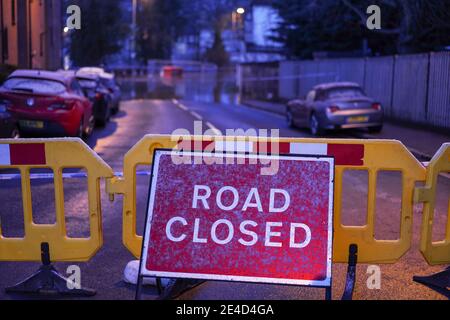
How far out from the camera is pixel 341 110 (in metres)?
18.4

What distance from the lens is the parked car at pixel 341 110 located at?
18.4 m

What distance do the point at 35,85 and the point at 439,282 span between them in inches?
468

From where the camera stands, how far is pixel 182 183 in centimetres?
500

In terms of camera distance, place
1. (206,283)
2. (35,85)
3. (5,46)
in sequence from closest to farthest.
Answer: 1. (206,283)
2. (35,85)
3. (5,46)

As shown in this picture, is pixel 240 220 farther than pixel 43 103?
No

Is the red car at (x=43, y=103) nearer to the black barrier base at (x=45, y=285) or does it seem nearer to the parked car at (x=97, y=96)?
the parked car at (x=97, y=96)

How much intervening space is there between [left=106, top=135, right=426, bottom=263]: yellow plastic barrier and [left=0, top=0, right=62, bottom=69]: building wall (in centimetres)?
2474

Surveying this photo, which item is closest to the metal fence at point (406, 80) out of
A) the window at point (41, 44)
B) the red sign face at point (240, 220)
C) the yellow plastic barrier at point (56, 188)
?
the red sign face at point (240, 220)

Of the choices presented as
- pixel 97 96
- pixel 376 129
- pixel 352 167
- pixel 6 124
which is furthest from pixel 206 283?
pixel 97 96

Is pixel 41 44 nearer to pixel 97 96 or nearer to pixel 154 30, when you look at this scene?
pixel 97 96

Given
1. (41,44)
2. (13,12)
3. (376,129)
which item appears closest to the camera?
(376,129)

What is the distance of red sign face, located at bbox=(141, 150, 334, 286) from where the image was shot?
4723mm

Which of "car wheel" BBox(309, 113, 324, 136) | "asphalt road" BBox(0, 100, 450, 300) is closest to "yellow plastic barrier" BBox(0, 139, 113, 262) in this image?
"asphalt road" BBox(0, 100, 450, 300)

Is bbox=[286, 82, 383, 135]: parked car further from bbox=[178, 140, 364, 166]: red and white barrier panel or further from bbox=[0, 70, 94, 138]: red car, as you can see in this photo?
bbox=[178, 140, 364, 166]: red and white barrier panel
